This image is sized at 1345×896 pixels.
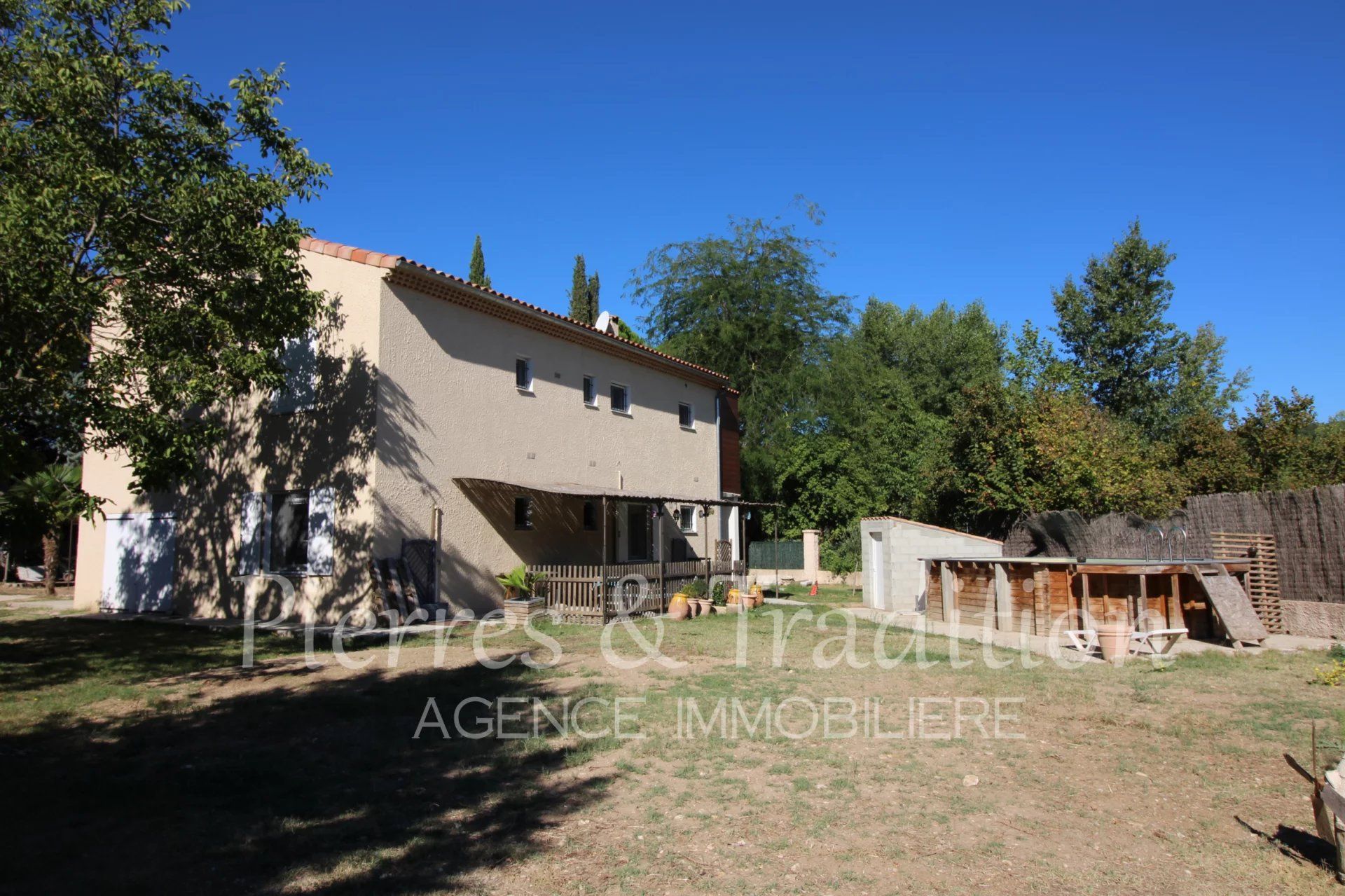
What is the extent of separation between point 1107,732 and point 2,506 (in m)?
12.4

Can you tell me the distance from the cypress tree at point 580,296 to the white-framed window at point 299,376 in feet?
113

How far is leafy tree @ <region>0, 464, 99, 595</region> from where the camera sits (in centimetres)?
1016

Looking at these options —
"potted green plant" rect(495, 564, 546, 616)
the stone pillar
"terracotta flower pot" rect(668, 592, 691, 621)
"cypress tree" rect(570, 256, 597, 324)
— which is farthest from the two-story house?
"cypress tree" rect(570, 256, 597, 324)

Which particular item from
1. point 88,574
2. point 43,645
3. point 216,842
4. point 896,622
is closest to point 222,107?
point 43,645

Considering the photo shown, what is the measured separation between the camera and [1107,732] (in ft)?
25.8

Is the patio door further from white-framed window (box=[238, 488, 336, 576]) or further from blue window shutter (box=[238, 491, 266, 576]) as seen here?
blue window shutter (box=[238, 491, 266, 576])

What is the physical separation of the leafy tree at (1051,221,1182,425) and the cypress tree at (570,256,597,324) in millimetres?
27061

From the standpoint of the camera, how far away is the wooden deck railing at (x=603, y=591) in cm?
1638

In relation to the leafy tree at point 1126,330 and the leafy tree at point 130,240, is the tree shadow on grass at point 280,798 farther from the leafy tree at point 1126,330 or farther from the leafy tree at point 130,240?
the leafy tree at point 1126,330

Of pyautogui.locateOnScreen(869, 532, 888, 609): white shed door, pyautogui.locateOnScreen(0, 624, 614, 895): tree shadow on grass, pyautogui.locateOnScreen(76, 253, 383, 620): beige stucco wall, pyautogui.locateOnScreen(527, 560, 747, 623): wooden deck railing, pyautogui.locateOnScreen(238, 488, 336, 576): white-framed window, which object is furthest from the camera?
pyautogui.locateOnScreen(869, 532, 888, 609): white shed door

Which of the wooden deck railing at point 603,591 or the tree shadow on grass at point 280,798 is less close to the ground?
the wooden deck railing at point 603,591

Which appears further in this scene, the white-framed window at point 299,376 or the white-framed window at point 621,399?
the white-framed window at point 621,399

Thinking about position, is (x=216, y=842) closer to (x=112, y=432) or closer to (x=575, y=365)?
(x=112, y=432)

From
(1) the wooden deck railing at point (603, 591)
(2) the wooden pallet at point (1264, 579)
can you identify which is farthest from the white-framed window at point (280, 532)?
(2) the wooden pallet at point (1264, 579)
